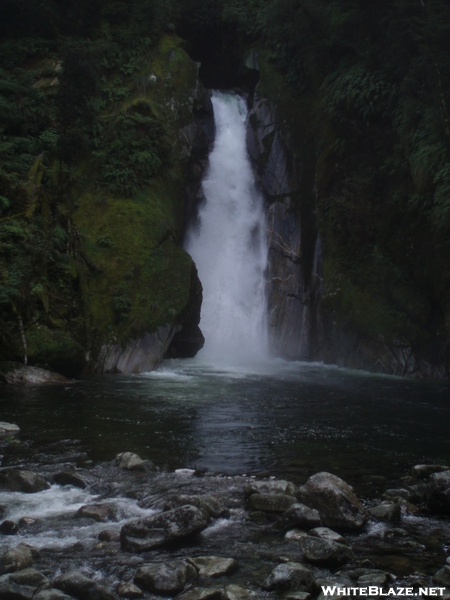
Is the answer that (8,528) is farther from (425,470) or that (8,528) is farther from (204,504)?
(425,470)

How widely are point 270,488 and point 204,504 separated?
88cm

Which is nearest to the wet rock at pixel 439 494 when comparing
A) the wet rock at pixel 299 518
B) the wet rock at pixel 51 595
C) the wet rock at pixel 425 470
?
the wet rock at pixel 425 470

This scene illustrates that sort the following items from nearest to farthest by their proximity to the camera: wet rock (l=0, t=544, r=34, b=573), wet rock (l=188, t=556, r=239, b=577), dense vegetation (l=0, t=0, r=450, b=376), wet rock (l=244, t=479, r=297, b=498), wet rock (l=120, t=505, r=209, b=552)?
wet rock (l=0, t=544, r=34, b=573)
wet rock (l=188, t=556, r=239, b=577)
wet rock (l=120, t=505, r=209, b=552)
wet rock (l=244, t=479, r=297, b=498)
dense vegetation (l=0, t=0, r=450, b=376)

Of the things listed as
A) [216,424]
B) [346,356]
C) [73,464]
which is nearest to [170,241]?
[346,356]

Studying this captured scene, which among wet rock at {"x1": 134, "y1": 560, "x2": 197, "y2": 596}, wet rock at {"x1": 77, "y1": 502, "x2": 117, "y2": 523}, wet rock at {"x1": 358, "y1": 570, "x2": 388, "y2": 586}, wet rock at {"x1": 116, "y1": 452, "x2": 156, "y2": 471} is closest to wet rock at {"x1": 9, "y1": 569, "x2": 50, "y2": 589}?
wet rock at {"x1": 134, "y1": 560, "x2": 197, "y2": 596}

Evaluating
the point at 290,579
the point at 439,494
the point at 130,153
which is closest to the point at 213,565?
the point at 290,579

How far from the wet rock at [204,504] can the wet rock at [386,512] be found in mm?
1466

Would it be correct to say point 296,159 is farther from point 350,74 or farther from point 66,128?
point 66,128

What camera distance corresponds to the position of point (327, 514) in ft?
17.2

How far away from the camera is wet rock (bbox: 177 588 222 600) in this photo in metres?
3.81

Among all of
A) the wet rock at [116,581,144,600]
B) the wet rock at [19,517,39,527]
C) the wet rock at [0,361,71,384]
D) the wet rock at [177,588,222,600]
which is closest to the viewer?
the wet rock at [177,588,222,600]

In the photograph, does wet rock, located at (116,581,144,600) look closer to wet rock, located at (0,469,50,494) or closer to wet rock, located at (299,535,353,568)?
wet rock, located at (299,535,353,568)

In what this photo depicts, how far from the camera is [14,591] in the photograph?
12.3ft

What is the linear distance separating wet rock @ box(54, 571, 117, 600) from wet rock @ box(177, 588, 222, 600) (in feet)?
1.63
